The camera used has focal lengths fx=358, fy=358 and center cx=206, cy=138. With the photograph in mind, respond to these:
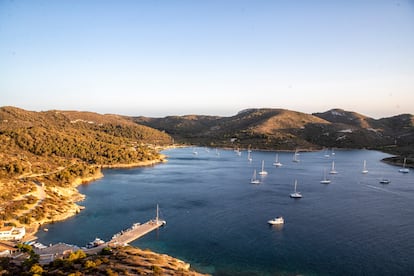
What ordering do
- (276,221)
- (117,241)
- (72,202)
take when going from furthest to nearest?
(72,202) < (276,221) < (117,241)

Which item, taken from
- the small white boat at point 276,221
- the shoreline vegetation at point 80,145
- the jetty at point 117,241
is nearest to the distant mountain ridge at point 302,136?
the shoreline vegetation at point 80,145

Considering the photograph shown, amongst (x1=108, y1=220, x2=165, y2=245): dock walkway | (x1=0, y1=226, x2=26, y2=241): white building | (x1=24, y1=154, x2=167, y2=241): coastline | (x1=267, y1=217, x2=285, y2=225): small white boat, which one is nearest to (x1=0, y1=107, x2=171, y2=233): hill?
(x1=24, y1=154, x2=167, y2=241): coastline

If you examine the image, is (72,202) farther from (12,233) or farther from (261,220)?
(261,220)

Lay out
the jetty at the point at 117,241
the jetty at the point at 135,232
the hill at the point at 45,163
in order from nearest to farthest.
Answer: the jetty at the point at 117,241 < the jetty at the point at 135,232 < the hill at the point at 45,163

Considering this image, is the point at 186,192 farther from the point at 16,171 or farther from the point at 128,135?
the point at 128,135

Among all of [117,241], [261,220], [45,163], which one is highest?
[45,163]

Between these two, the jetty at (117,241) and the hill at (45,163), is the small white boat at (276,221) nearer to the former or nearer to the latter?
the jetty at (117,241)

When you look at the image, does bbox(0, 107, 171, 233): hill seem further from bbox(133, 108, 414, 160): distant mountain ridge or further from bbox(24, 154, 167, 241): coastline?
bbox(133, 108, 414, 160): distant mountain ridge

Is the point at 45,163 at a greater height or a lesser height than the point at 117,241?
greater

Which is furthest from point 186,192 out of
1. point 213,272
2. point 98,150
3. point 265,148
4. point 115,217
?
point 265,148

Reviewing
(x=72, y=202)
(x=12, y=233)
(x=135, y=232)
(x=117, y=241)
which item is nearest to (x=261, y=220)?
(x=135, y=232)
